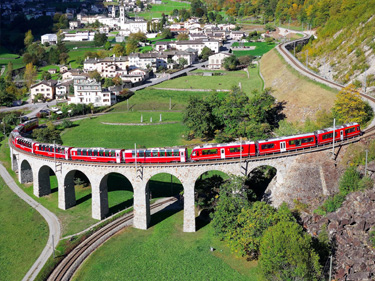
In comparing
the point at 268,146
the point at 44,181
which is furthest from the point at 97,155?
the point at 268,146

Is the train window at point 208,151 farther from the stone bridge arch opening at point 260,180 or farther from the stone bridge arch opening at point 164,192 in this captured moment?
the stone bridge arch opening at point 164,192

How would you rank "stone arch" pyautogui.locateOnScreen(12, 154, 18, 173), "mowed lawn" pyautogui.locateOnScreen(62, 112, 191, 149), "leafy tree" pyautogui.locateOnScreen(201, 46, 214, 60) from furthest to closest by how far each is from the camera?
"leafy tree" pyautogui.locateOnScreen(201, 46, 214, 60)
"mowed lawn" pyautogui.locateOnScreen(62, 112, 191, 149)
"stone arch" pyautogui.locateOnScreen(12, 154, 18, 173)

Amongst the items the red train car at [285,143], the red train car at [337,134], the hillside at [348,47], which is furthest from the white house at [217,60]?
the red train car at [285,143]

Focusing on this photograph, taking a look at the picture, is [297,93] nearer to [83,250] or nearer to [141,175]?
[141,175]

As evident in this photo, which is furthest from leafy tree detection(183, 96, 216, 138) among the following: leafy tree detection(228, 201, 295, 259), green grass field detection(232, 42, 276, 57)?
green grass field detection(232, 42, 276, 57)

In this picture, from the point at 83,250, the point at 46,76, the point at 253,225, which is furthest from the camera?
the point at 46,76

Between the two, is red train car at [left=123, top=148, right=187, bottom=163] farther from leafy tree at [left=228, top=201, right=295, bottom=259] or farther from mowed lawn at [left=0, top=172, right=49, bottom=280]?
mowed lawn at [left=0, top=172, right=49, bottom=280]
